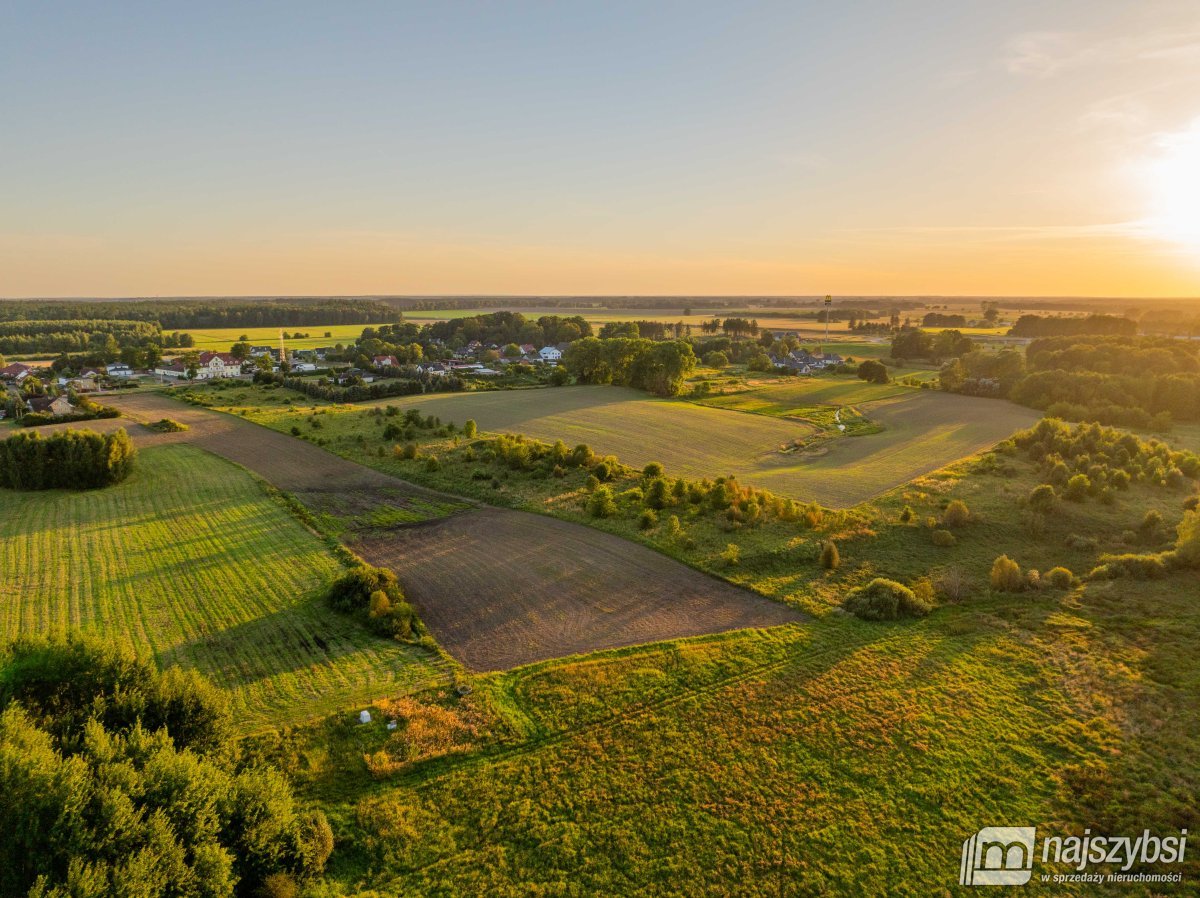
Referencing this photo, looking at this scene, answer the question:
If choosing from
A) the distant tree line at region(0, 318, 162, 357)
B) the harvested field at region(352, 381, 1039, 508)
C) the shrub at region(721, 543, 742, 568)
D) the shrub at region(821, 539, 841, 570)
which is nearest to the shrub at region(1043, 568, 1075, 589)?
the shrub at region(821, 539, 841, 570)

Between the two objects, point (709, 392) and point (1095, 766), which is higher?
point (709, 392)

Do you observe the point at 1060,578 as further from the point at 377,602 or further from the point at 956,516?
the point at 377,602

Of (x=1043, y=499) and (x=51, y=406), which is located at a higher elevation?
(x=51, y=406)

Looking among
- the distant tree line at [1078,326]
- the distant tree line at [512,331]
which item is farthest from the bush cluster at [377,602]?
the distant tree line at [1078,326]

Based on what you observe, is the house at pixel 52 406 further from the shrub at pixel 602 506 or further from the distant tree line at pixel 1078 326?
the distant tree line at pixel 1078 326

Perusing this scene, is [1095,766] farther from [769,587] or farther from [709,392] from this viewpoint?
[709,392]

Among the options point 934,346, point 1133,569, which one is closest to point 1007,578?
point 1133,569

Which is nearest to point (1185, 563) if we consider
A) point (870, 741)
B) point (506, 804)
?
point (870, 741)
